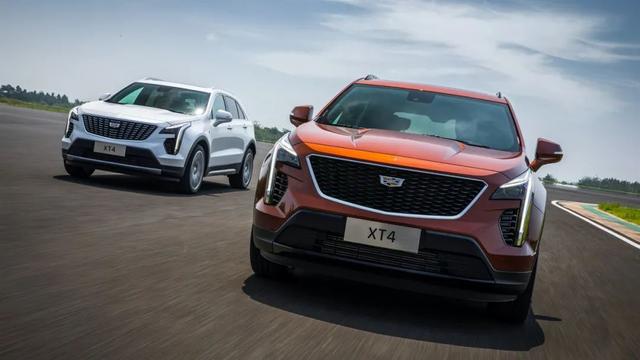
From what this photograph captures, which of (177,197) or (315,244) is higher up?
(315,244)

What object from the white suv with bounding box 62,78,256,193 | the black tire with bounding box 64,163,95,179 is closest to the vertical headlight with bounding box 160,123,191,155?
the white suv with bounding box 62,78,256,193

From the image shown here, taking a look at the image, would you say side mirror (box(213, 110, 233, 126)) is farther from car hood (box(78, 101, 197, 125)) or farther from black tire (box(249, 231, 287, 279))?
black tire (box(249, 231, 287, 279))

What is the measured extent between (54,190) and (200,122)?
2880mm

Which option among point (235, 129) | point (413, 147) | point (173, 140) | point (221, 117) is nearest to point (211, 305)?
point (413, 147)

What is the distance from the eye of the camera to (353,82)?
755 cm

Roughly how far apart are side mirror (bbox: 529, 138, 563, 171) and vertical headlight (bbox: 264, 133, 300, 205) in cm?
205

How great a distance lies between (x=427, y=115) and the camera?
22.7ft

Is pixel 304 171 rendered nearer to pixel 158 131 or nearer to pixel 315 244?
pixel 315 244

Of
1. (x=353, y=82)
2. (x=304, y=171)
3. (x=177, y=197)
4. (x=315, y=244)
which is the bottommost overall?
(x=177, y=197)

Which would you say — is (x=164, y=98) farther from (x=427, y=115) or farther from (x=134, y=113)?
(x=427, y=115)

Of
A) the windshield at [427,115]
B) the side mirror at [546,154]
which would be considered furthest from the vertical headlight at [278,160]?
the side mirror at [546,154]

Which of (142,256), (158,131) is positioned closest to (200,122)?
(158,131)

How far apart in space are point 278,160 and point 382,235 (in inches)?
37.5

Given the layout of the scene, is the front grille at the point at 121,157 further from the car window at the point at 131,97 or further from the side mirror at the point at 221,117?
the side mirror at the point at 221,117
